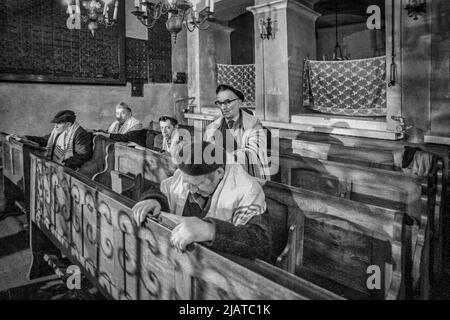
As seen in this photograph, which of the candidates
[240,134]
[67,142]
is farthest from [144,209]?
[67,142]

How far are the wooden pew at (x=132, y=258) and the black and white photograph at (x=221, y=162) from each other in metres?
0.01

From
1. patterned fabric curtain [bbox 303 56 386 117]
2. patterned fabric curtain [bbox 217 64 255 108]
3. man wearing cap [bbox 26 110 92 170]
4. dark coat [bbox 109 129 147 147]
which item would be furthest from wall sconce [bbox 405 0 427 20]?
man wearing cap [bbox 26 110 92 170]

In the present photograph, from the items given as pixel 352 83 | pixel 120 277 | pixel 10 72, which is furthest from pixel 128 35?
pixel 120 277

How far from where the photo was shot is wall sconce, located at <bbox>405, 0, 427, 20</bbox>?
501 cm

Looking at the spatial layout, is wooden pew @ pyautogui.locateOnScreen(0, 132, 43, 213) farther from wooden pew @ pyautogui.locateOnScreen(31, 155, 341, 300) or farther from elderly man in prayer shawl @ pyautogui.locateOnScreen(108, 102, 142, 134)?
elderly man in prayer shawl @ pyautogui.locateOnScreen(108, 102, 142, 134)

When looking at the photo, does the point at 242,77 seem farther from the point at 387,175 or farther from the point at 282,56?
the point at 387,175

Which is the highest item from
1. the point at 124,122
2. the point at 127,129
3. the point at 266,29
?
the point at 266,29

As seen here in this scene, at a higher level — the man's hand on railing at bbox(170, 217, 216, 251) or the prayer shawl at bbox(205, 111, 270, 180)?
the prayer shawl at bbox(205, 111, 270, 180)

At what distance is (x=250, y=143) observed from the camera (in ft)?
12.7

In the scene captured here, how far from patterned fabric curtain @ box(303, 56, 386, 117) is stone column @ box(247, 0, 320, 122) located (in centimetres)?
26

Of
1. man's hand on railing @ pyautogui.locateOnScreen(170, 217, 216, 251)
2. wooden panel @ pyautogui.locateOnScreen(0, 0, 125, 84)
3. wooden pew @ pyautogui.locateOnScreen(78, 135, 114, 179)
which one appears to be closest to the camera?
man's hand on railing @ pyautogui.locateOnScreen(170, 217, 216, 251)

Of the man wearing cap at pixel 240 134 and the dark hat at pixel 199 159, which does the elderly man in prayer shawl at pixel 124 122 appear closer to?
the man wearing cap at pixel 240 134

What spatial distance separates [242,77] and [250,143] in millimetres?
5264

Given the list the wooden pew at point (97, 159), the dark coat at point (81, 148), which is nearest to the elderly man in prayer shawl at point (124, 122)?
the wooden pew at point (97, 159)
